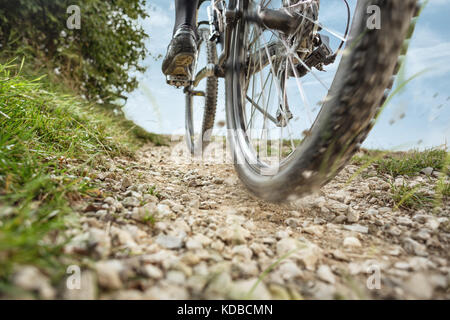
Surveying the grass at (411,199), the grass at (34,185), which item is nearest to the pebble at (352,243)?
the grass at (411,199)

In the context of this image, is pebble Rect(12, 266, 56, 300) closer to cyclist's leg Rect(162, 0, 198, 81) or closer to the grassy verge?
the grassy verge

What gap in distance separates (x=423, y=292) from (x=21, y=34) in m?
3.90

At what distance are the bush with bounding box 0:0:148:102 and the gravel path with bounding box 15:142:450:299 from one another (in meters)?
2.53

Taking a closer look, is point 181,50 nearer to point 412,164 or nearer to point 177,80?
point 177,80

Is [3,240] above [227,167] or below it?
below

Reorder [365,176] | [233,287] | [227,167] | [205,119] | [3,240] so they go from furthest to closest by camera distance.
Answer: [205,119], [227,167], [365,176], [233,287], [3,240]

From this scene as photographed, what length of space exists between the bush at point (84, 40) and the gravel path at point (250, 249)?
99.4 inches

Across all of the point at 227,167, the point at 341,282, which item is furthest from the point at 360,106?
the point at 227,167

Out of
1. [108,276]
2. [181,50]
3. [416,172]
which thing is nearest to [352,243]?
[108,276]

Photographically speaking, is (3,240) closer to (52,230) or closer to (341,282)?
(52,230)

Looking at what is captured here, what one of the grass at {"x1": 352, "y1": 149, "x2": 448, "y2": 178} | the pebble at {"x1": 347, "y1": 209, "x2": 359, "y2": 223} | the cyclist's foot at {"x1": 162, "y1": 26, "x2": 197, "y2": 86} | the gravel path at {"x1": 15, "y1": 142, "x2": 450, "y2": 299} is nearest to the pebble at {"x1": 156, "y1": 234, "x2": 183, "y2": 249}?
the gravel path at {"x1": 15, "y1": 142, "x2": 450, "y2": 299}

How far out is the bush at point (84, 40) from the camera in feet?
9.23

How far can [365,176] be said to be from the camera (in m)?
1.64

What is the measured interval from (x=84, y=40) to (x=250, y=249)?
3589mm
